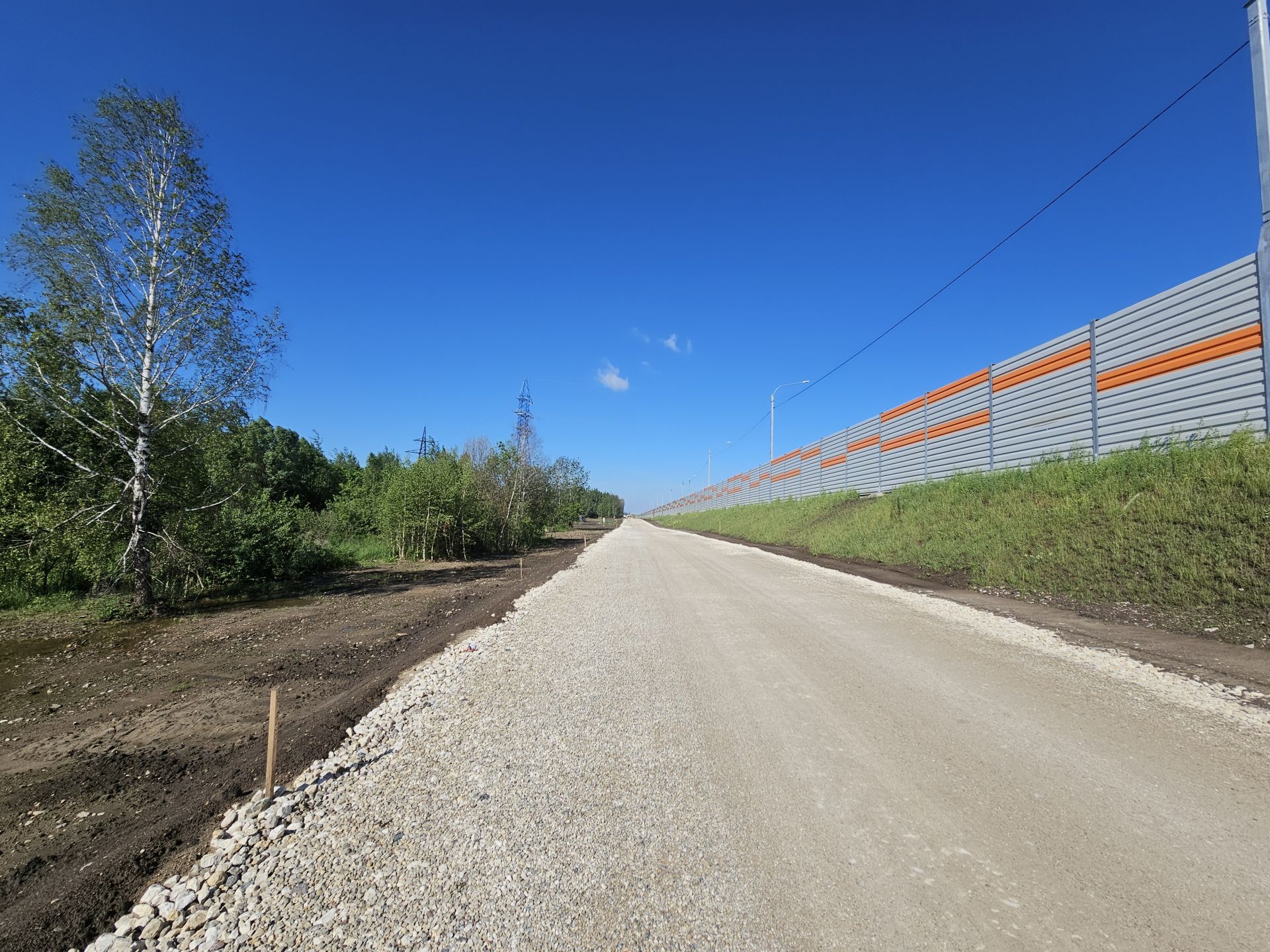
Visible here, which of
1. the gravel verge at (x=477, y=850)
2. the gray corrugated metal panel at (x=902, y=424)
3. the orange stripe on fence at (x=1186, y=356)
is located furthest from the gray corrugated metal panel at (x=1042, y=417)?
the gravel verge at (x=477, y=850)

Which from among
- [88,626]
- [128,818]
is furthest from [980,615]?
[88,626]

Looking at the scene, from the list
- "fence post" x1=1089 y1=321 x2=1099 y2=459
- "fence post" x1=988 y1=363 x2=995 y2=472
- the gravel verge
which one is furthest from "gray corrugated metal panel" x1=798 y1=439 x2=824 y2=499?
the gravel verge

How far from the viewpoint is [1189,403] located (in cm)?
→ 947

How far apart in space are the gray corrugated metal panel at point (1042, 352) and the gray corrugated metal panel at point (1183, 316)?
47 centimetres

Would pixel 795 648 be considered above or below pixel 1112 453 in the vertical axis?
below

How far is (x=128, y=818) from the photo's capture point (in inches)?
139

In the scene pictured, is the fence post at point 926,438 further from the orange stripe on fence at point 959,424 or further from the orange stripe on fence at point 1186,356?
the orange stripe on fence at point 1186,356

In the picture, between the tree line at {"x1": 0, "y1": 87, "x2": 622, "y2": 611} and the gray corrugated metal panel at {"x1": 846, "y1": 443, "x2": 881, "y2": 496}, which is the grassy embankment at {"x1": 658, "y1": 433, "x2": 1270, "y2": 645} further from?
the tree line at {"x1": 0, "y1": 87, "x2": 622, "y2": 611}

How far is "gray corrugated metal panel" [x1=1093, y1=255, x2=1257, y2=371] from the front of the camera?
882cm

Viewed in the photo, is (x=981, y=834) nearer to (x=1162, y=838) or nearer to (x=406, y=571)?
(x=1162, y=838)

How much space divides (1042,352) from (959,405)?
3.91m

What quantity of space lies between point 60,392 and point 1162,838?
52.0ft

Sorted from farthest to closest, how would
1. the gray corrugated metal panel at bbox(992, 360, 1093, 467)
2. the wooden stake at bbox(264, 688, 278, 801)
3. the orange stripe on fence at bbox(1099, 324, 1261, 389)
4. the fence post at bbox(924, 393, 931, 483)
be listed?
the fence post at bbox(924, 393, 931, 483), the gray corrugated metal panel at bbox(992, 360, 1093, 467), the orange stripe on fence at bbox(1099, 324, 1261, 389), the wooden stake at bbox(264, 688, 278, 801)

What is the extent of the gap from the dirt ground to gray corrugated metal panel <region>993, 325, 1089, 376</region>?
45.2ft
